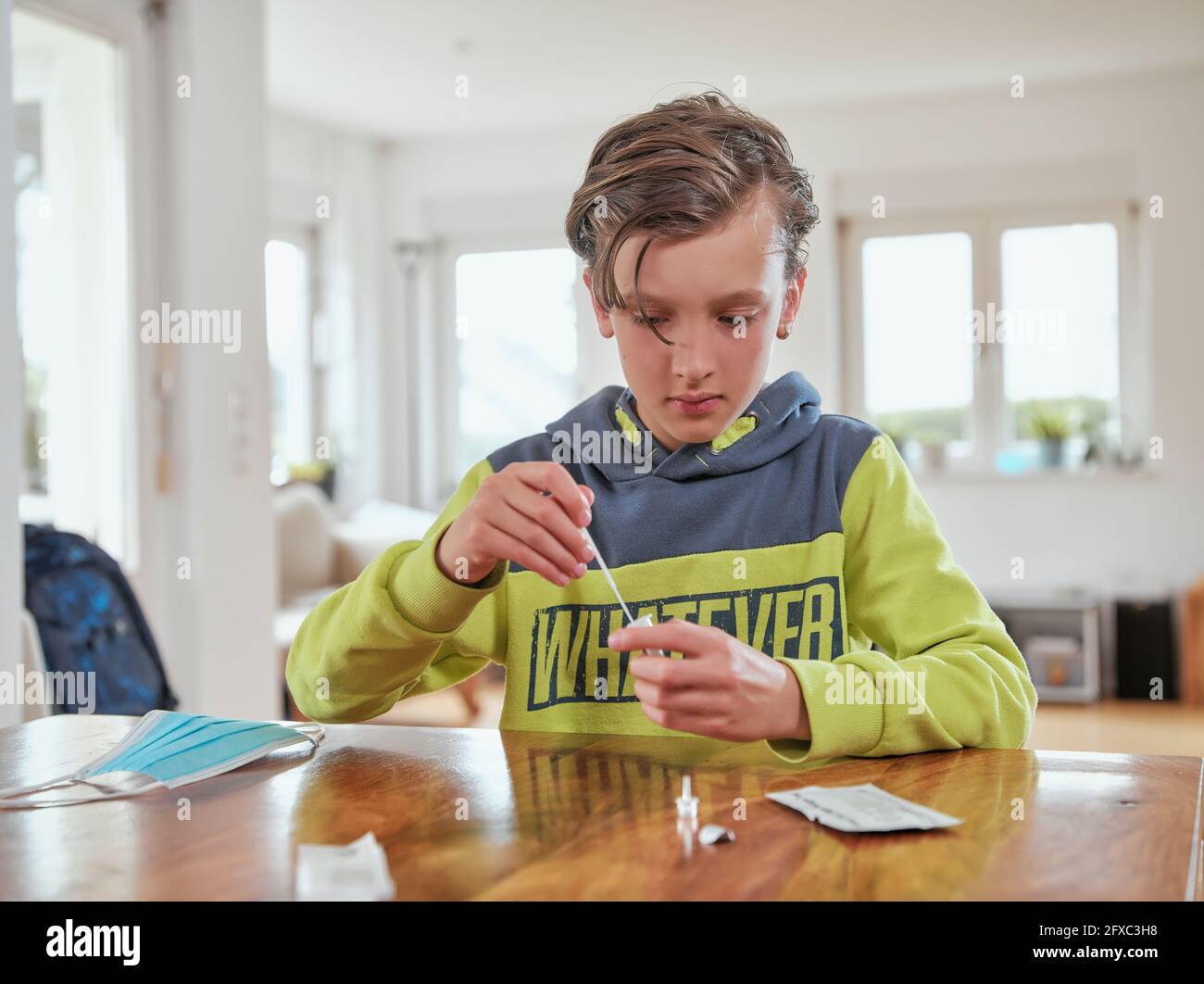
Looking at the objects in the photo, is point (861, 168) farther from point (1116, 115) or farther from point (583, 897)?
point (583, 897)

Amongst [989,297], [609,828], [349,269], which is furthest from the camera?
[349,269]

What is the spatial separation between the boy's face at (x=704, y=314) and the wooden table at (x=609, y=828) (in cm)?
33

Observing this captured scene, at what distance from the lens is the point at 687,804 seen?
0.84m

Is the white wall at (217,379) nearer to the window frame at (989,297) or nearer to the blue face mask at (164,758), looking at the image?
the blue face mask at (164,758)

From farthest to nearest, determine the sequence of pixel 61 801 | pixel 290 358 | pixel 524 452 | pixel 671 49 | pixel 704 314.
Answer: pixel 290 358 → pixel 671 49 → pixel 524 452 → pixel 704 314 → pixel 61 801

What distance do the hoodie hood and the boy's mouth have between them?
0.43ft

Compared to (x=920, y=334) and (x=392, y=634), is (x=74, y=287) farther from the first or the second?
(x=920, y=334)

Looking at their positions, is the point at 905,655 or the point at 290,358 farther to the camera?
the point at 290,358

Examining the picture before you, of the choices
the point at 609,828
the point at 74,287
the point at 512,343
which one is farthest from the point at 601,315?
the point at 512,343

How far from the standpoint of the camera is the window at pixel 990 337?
6012 millimetres

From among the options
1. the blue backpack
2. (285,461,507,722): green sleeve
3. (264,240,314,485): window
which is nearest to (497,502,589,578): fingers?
(285,461,507,722): green sleeve

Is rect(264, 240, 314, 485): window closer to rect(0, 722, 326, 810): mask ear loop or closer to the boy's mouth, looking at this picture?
the boy's mouth

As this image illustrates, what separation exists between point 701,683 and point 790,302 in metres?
0.56

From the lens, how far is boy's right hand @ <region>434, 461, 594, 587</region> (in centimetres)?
101
